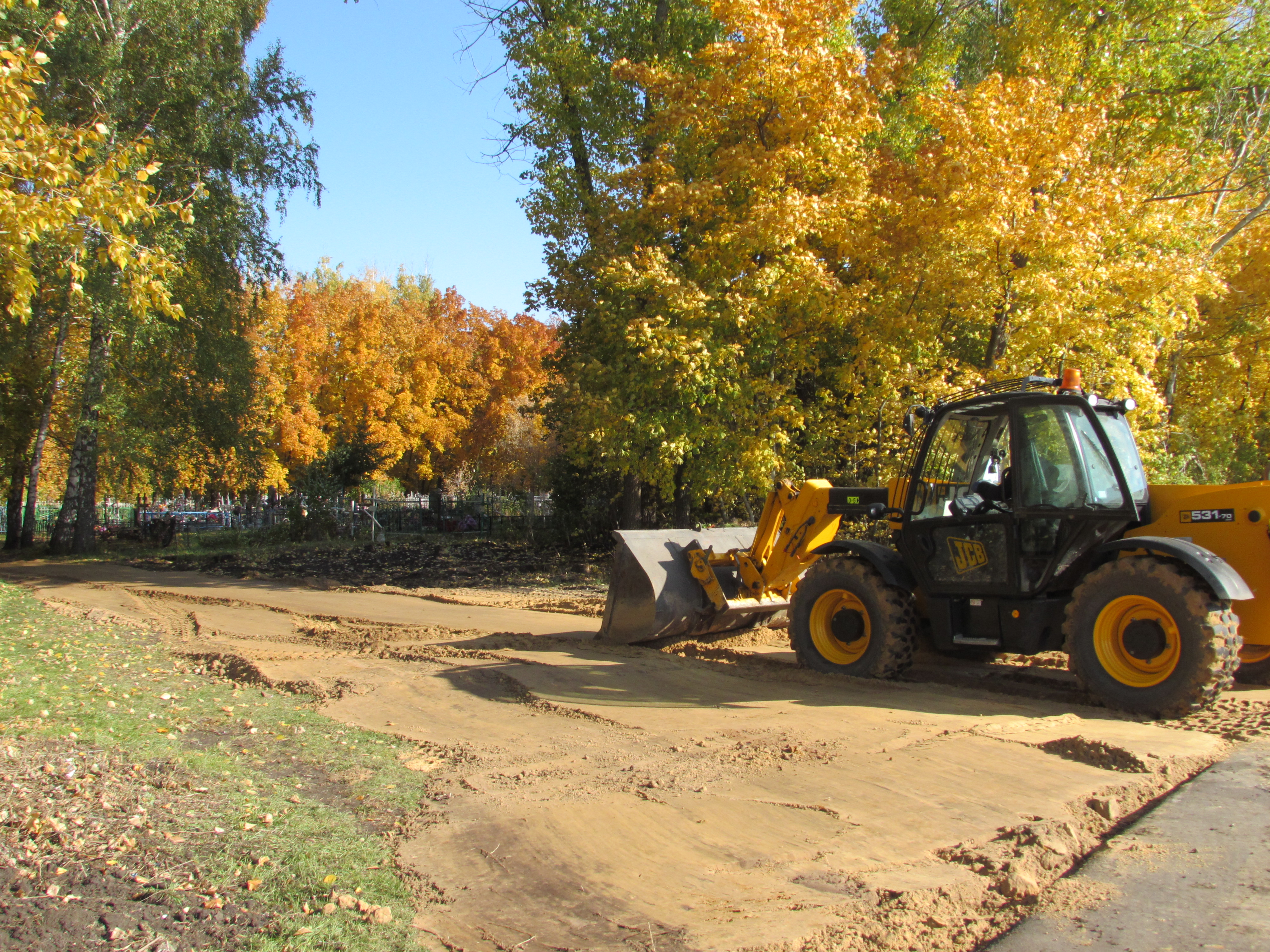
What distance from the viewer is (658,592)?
400 inches

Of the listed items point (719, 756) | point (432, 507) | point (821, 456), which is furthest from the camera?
point (432, 507)

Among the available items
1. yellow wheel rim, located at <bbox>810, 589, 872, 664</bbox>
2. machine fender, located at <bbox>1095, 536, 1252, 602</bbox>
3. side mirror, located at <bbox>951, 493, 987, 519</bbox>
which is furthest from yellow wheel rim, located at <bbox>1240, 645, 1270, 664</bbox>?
yellow wheel rim, located at <bbox>810, 589, 872, 664</bbox>

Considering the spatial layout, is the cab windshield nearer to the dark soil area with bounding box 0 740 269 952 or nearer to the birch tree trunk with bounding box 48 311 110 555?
the dark soil area with bounding box 0 740 269 952

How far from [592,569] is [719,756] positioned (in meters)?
15.4

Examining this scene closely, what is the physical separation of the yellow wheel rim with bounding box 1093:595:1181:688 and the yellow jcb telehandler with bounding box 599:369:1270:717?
13mm

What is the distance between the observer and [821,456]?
17.5 metres

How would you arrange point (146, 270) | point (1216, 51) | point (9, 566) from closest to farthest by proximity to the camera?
point (146, 270) < point (1216, 51) < point (9, 566)

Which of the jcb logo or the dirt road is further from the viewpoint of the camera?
the jcb logo

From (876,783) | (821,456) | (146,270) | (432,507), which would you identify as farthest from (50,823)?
(432,507)

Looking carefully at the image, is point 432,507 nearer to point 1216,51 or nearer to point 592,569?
point 592,569

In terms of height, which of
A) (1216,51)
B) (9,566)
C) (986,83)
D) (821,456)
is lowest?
(9,566)

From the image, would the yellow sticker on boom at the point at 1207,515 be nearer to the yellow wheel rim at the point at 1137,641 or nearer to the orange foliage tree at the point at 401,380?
the yellow wheel rim at the point at 1137,641

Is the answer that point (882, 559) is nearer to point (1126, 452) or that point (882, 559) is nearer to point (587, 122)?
point (1126, 452)

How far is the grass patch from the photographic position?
3.81 m
